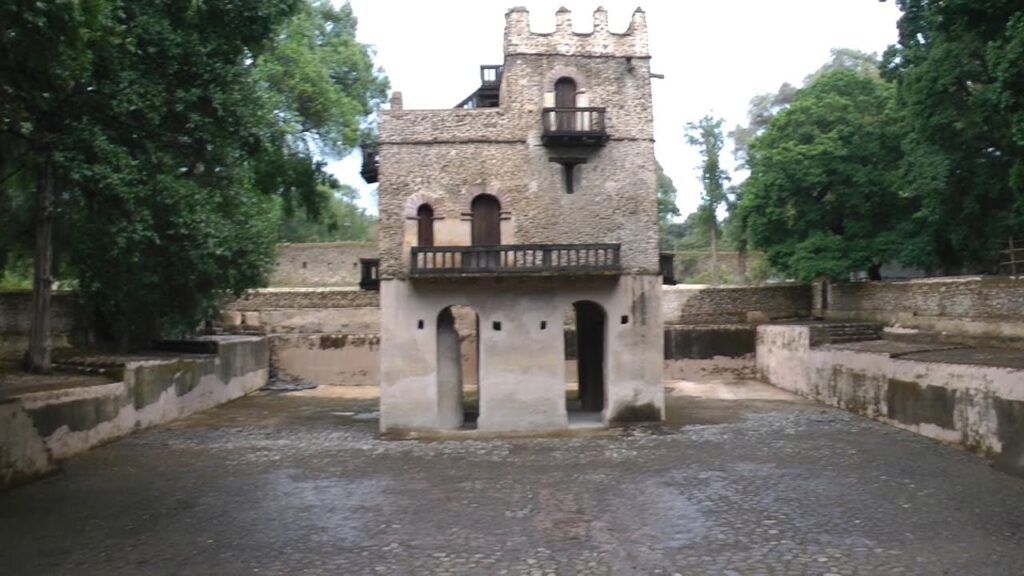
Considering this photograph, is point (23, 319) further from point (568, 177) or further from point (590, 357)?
point (568, 177)

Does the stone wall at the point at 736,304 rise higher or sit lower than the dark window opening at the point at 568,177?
lower

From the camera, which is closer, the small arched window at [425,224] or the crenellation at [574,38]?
the small arched window at [425,224]

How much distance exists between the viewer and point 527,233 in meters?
18.5

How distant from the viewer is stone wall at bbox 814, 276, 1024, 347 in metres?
19.3

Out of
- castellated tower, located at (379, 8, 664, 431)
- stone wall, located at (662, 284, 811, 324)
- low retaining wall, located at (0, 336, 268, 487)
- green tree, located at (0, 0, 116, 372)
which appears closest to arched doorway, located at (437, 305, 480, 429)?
castellated tower, located at (379, 8, 664, 431)

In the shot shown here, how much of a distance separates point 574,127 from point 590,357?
6.61m

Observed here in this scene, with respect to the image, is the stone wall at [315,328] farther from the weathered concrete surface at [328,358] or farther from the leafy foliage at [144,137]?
the leafy foliage at [144,137]

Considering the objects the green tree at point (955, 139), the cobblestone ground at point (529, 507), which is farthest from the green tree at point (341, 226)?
the cobblestone ground at point (529, 507)

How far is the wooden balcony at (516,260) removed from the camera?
1750cm

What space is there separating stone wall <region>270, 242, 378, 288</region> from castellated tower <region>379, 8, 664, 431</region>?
77.8 ft

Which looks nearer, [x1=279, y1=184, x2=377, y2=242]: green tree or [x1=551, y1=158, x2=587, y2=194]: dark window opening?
[x1=551, y1=158, x2=587, y2=194]: dark window opening

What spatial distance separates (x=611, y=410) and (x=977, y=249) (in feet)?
45.1

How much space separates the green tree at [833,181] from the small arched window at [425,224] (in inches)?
590

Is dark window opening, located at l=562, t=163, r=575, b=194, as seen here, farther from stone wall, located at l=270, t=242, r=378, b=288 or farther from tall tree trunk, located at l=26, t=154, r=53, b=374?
stone wall, located at l=270, t=242, r=378, b=288
